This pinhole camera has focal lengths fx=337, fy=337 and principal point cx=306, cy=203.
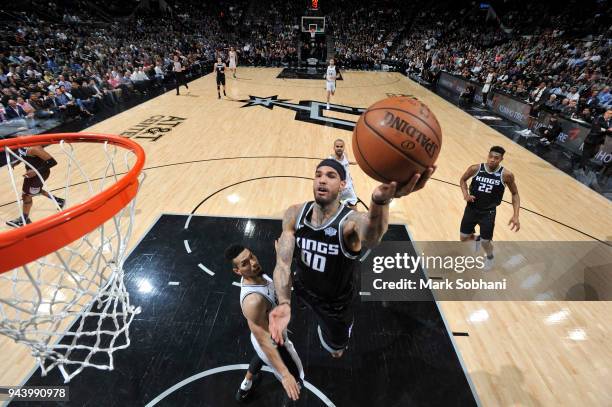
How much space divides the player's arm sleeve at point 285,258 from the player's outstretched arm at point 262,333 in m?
0.23

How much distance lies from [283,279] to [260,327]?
1.33 feet

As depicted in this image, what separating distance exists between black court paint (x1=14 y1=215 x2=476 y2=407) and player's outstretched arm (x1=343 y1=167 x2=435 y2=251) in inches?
58.1

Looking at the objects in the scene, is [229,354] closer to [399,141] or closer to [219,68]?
[399,141]

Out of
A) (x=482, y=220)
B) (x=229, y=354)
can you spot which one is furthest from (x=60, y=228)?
(x=482, y=220)

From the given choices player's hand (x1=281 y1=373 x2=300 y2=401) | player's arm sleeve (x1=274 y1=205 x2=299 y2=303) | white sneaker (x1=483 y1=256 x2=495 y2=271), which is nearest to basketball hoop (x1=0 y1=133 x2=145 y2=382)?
player's arm sleeve (x1=274 y1=205 x2=299 y2=303)

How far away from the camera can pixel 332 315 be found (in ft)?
9.15

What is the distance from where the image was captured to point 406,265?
465cm

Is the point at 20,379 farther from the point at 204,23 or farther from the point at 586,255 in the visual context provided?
the point at 204,23

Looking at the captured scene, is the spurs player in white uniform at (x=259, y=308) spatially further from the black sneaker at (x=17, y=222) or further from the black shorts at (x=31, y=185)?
the black sneaker at (x=17, y=222)

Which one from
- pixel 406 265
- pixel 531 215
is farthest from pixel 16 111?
pixel 531 215

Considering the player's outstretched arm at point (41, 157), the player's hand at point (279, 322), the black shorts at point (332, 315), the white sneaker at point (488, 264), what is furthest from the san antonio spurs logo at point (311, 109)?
the player's hand at point (279, 322)

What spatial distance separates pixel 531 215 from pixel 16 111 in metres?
12.2

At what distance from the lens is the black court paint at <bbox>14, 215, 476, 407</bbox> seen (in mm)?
2965

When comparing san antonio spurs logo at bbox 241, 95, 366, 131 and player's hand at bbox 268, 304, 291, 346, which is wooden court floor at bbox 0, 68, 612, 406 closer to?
san antonio spurs logo at bbox 241, 95, 366, 131
